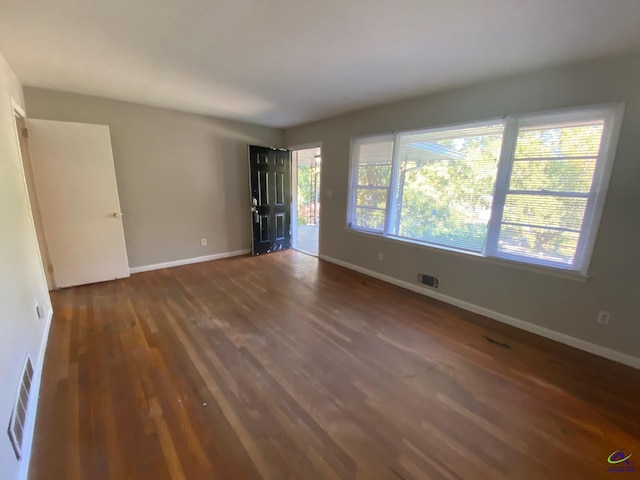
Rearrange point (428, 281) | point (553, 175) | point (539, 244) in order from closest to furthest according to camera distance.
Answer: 1. point (553, 175)
2. point (539, 244)
3. point (428, 281)

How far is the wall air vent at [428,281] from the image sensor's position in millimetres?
3229

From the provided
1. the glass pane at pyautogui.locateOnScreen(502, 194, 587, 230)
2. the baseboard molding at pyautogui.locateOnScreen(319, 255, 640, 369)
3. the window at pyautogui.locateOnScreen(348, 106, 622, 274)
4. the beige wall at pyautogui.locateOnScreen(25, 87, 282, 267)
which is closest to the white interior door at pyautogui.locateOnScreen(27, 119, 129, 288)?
the beige wall at pyautogui.locateOnScreen(25, 87, 282, 267)

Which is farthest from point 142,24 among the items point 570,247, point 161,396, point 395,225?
point 570,247

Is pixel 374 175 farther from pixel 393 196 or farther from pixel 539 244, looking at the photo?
pixel 539 244

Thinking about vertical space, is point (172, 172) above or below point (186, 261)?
above

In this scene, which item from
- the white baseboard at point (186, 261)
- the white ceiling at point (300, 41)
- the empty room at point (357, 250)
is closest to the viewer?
the empty room at point (357, 250)

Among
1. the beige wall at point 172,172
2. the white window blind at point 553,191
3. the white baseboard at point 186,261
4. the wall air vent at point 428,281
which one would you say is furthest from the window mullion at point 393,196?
the white baseboard at point 186,261

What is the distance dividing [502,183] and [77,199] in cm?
481

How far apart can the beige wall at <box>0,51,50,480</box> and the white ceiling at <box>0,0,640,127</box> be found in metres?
0.66

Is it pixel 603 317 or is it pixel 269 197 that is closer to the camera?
pixel 603 317

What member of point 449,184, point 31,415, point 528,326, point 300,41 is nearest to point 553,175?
point 449,184

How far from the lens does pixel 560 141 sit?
2268 mm

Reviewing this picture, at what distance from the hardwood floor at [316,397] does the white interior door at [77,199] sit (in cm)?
63

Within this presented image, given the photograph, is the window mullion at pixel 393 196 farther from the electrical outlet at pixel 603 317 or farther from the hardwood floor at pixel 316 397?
the electrical outlet at pixel 603 317
